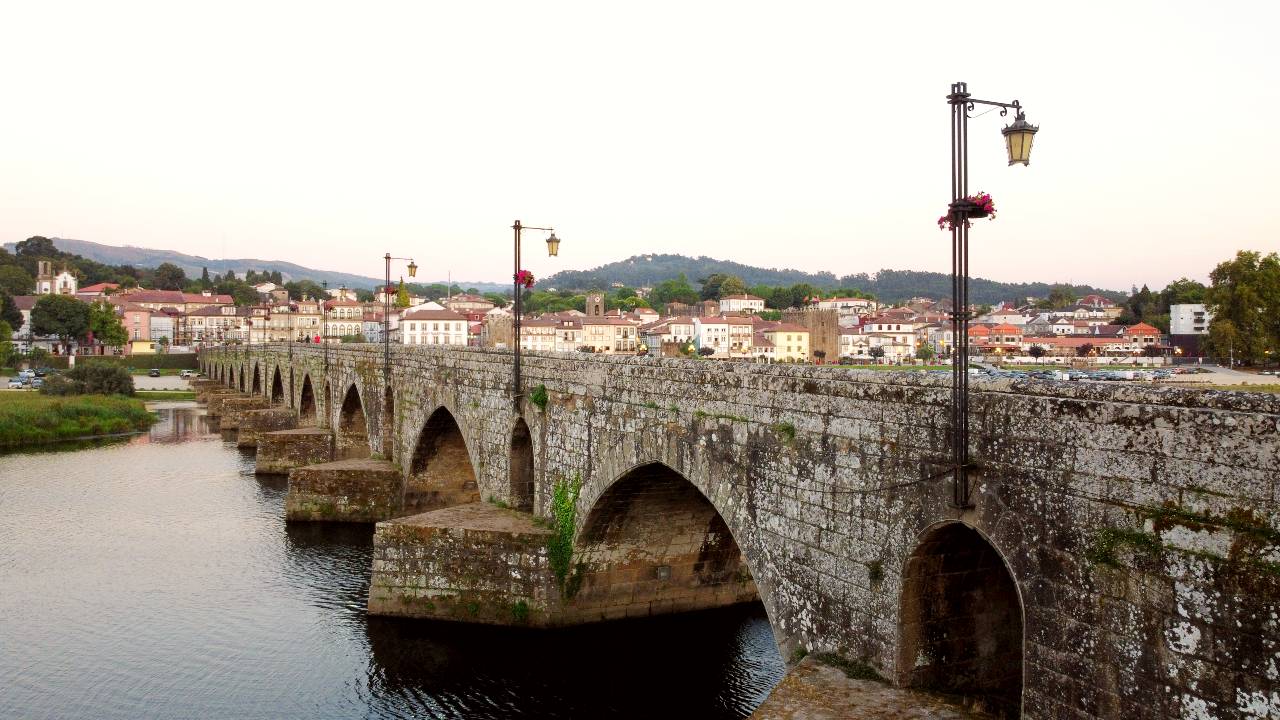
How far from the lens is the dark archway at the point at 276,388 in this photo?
54188mm

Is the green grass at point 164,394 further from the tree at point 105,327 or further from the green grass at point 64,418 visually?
the tree at point 105,327

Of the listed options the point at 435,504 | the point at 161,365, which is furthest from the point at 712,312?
the point at 435,504

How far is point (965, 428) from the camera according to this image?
788 cm

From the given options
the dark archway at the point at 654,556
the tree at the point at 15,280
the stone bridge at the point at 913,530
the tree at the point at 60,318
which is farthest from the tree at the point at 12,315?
the dark archway at the point at 654,556

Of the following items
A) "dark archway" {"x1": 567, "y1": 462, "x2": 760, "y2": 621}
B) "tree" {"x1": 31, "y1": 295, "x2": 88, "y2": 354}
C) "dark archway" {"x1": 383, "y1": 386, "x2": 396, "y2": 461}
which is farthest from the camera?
"tree" {"x1": 31, "y1": 295, "x2": 88, "y2": 354}

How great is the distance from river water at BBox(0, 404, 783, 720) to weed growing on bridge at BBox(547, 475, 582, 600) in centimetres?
94

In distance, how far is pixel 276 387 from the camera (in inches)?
2184

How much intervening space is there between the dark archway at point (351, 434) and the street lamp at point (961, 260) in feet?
95.5

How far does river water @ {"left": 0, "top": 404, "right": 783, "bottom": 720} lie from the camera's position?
14992 millimetres

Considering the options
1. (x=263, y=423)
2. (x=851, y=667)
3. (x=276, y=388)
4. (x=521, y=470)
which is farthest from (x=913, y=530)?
(x=276, y=388)

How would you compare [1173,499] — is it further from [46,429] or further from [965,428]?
[46,429]

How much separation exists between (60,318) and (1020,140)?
119504 millimetres

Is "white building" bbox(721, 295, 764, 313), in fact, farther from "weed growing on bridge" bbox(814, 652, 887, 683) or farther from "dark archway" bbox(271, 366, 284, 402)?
"weed growing on bridge" bbox(814, 652, 887, 683)

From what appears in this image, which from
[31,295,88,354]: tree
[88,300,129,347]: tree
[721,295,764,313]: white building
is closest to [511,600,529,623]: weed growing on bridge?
[88,300,129,347]: tree
